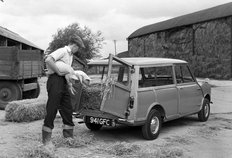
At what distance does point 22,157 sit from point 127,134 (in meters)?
2.88

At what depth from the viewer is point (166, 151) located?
5.99 meters

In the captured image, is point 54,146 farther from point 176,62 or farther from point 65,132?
point 176,62

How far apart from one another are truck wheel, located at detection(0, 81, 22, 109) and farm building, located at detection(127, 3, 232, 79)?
1952cm

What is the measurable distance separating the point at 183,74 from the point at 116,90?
271cm

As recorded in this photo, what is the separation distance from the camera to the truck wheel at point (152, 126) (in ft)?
23.3

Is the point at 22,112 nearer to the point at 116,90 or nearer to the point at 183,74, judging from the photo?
the point at 116,90

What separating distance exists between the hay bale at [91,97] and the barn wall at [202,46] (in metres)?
22.2

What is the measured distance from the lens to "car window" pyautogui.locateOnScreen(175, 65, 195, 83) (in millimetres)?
8617

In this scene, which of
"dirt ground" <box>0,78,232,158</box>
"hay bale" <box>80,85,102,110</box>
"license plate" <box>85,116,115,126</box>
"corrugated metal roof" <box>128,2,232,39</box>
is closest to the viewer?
"dirt ground" <box>0,78,232,158</box>

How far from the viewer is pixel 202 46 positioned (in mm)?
32094

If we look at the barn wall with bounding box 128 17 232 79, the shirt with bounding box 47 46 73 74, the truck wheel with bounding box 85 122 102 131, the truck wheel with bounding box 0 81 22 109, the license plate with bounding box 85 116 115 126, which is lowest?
the truck wheel with bounding box 85 122 102 131

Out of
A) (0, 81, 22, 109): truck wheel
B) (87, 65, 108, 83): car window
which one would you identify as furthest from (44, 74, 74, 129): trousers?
(0, 81, 22, 109): truck wheel

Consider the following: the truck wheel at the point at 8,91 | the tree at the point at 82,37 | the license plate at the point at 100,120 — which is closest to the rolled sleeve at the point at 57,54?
the license plate at the point at 100,120

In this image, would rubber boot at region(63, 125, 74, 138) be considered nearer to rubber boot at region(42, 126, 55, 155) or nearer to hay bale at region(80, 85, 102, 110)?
rubber boot at region(42, 126, 55, 155)
